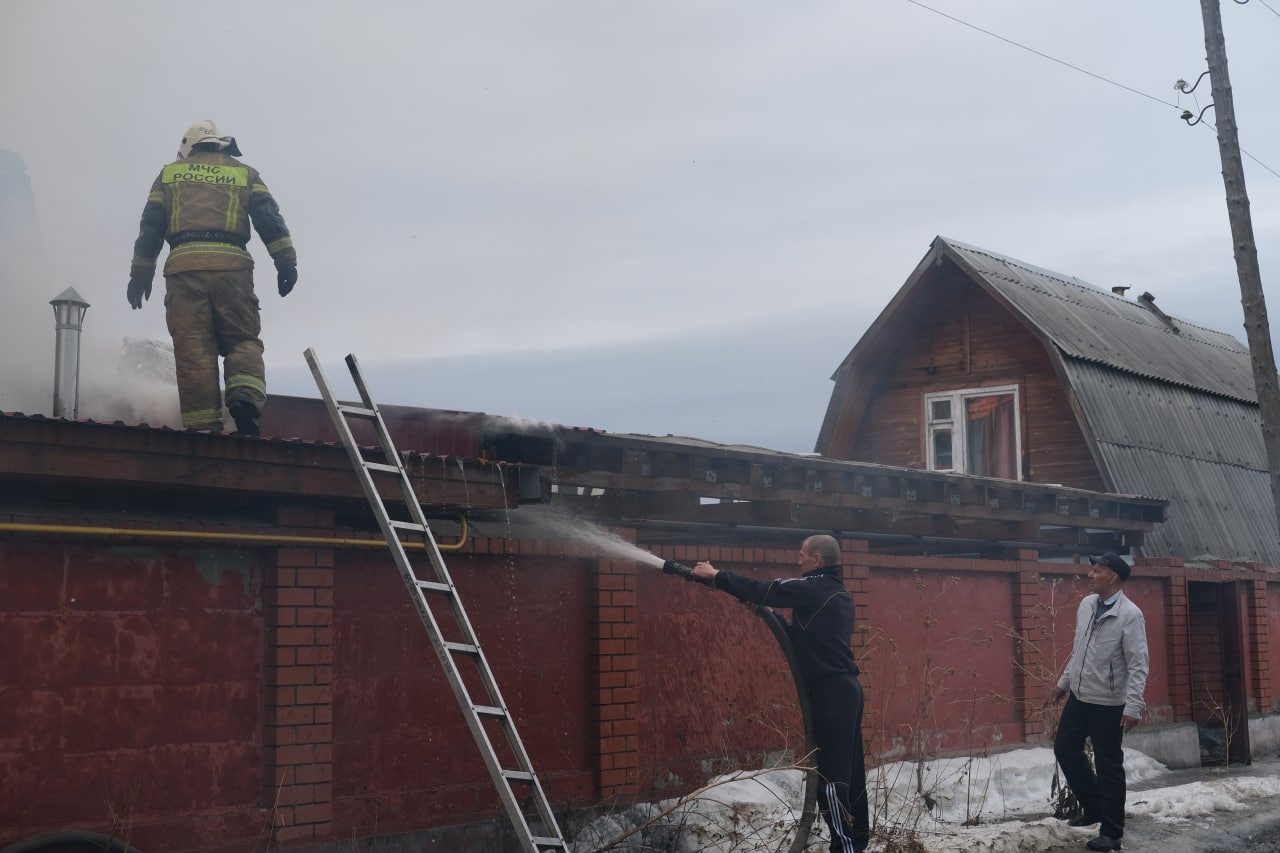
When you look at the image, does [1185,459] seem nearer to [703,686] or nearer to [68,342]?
[703,686]

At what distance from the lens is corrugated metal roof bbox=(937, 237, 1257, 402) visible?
20797 millimetres

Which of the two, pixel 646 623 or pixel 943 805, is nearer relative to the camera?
pixel 646 623

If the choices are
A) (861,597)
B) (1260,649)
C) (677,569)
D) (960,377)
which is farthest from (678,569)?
(960,377)

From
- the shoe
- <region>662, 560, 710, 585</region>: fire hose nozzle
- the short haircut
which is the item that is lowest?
<region>662, 560, 710, 585</region>: fire hose nozzle

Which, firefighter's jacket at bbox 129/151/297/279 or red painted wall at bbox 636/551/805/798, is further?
red painted wall at bbox 636/551/805/798

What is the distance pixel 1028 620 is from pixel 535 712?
6.62 meters

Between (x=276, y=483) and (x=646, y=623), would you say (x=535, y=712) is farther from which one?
(x=276, y=483)

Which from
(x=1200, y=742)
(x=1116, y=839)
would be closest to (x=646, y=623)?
(x=1116, y=839)

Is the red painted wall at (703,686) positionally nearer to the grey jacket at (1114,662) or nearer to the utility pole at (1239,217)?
the grey jacket at (1114,662)

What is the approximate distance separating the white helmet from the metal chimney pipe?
2.18 metres

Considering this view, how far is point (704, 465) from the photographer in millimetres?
9734

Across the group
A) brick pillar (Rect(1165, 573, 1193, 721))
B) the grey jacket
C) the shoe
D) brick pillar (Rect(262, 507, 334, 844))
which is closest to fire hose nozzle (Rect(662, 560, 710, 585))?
brick pillar (Rect(262, 507, 334, 844))

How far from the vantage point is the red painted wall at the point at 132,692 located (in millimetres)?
6090

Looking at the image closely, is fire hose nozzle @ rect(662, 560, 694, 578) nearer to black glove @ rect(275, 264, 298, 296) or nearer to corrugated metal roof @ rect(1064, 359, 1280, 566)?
black glove @ rect(275, 264, 298, 296)
